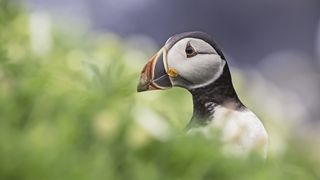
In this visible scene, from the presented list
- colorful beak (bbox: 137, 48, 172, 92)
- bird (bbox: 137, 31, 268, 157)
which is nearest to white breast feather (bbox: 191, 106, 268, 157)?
bird (bbox: 137, 31, 268, 157)

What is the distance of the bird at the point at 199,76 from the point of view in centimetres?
160

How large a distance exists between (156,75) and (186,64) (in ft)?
0.19

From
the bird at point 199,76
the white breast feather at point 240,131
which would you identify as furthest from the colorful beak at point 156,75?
the white breast feather at point 240,131

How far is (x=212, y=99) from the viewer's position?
5.28 ft

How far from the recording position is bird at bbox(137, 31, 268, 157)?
160cm

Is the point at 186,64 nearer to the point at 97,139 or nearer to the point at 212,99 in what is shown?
the point at 212,99

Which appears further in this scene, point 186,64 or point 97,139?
point 186,64

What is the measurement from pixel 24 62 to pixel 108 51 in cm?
81

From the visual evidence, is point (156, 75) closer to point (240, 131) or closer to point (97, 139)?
point (240, 131)

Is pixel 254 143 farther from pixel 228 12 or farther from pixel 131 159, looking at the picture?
pixel 228 12

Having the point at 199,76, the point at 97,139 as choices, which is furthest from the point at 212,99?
the point at 97,139

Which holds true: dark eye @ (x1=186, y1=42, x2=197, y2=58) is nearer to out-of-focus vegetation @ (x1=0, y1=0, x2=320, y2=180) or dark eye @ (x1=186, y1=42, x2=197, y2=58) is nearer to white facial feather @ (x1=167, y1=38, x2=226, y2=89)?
white facial feather @ (x1=167, y1=38, x2=226, y2=89)

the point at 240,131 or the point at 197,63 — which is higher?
the point at 197,63

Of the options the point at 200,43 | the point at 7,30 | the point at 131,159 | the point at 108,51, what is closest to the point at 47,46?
the point at 7,30
